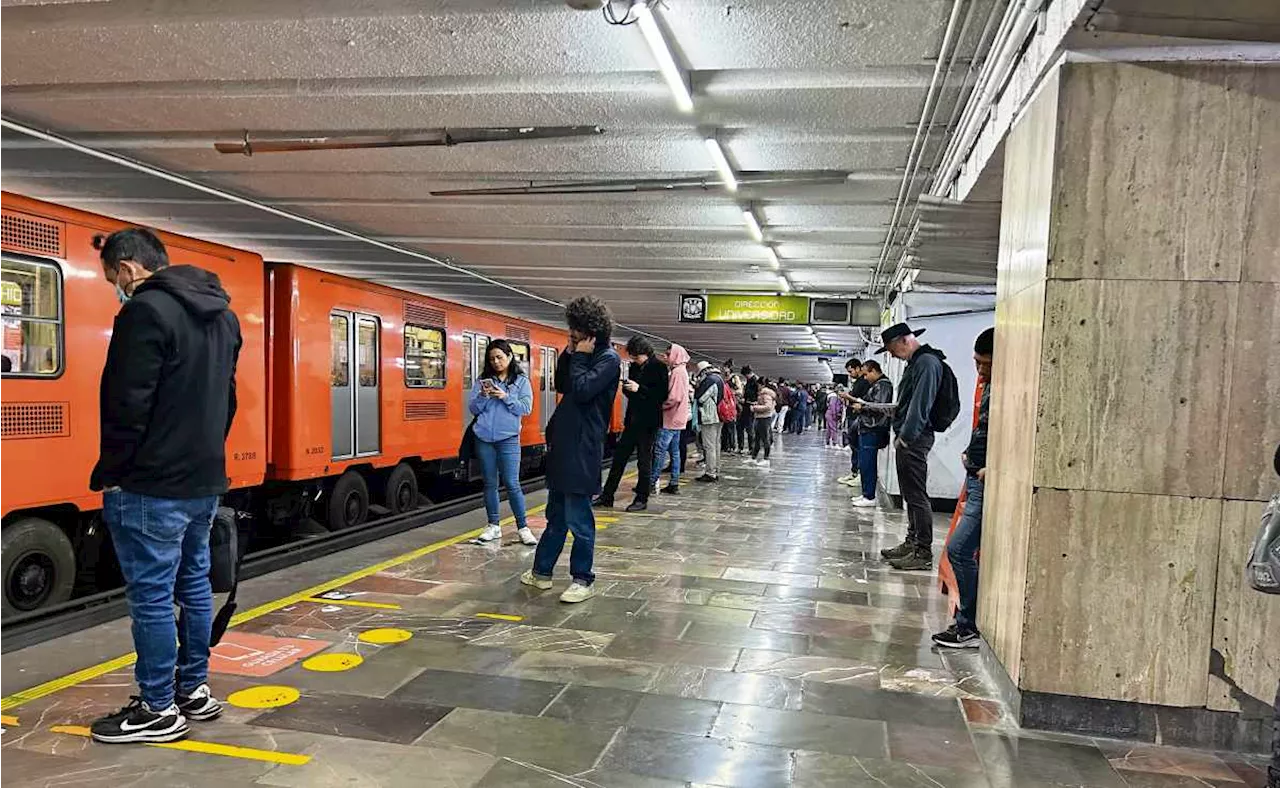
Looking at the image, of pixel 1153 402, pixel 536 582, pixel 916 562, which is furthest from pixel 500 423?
pixel 1153 402

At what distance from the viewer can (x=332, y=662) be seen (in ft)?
13.6

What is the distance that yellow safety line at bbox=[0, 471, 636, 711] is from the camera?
12.0ft

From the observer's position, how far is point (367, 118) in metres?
5.53

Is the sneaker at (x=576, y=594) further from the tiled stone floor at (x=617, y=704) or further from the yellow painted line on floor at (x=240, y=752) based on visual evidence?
the yellow painted line on floor at (x=240, y=752)

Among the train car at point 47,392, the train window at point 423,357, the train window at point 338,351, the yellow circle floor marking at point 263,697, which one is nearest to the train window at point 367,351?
the train window at point 338,351

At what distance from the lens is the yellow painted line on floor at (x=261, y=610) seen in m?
3.66

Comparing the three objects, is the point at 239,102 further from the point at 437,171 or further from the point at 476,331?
the point at 476,331

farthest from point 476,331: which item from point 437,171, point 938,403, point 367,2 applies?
point 367,2

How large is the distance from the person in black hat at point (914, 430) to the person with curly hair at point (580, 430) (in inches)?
96.5

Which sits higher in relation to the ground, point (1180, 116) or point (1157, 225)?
point (1180, 116)

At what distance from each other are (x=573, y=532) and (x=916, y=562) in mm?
3243

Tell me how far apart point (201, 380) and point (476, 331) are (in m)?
9.21

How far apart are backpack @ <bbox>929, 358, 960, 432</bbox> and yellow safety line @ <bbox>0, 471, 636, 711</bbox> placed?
14.1ft

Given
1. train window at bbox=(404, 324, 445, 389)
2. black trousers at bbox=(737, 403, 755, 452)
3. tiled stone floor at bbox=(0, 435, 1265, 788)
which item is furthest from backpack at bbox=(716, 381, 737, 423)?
tiled stone floor at bbox=(0, 435, 1265, 788)
